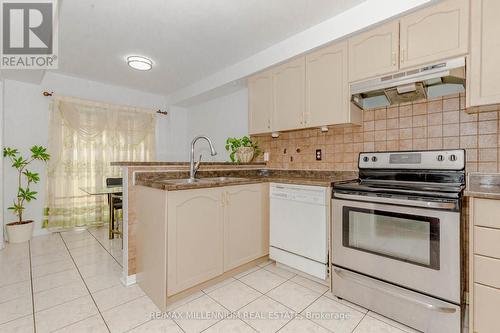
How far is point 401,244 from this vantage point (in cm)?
156

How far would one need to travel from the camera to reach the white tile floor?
60.7 inches

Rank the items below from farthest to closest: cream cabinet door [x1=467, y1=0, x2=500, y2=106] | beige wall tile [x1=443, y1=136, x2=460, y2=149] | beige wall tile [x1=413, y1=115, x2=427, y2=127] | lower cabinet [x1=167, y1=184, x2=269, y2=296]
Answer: beige wall tile [x1=413, y1=115, x2=427, y2=127], beige wall tile [x1=443, y1=136, x2=460, y2=149], lower cabinet [x1=167, y1=184, x2=269, y2=296], cream cabinet door [x1=467, y1=0, x2=500, y2=106]

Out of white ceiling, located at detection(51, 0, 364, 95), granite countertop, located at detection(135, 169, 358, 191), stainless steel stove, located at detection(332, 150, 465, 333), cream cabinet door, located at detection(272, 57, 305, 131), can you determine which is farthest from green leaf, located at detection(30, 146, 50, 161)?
stainless steel stove, located at detection(332, 150, 465, 333)

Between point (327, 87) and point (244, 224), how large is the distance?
1523 mm

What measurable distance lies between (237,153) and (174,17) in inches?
62.0

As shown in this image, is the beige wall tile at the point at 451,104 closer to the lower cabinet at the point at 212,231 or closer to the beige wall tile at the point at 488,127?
the beige wall tile at the point at 488,127

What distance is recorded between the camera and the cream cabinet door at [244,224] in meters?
2.09

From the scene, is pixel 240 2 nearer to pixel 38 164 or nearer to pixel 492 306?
pixel 492 306

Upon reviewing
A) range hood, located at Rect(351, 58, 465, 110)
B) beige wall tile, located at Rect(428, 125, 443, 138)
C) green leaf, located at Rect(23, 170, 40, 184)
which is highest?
range hood, located at Rect(351, 58, 465, 110)

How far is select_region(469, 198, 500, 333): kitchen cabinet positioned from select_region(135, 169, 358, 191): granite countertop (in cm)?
90

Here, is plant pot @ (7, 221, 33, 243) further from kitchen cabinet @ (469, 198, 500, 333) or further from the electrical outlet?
kitchen cabinet @ (469, 198, 500, 333)

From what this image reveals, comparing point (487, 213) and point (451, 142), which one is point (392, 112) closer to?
point (451, 142)

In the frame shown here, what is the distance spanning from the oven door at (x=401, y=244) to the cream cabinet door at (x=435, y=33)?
1098 millimetres

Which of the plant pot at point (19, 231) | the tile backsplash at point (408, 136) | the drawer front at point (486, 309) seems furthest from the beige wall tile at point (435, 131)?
the plant pot at point (19, 231)
